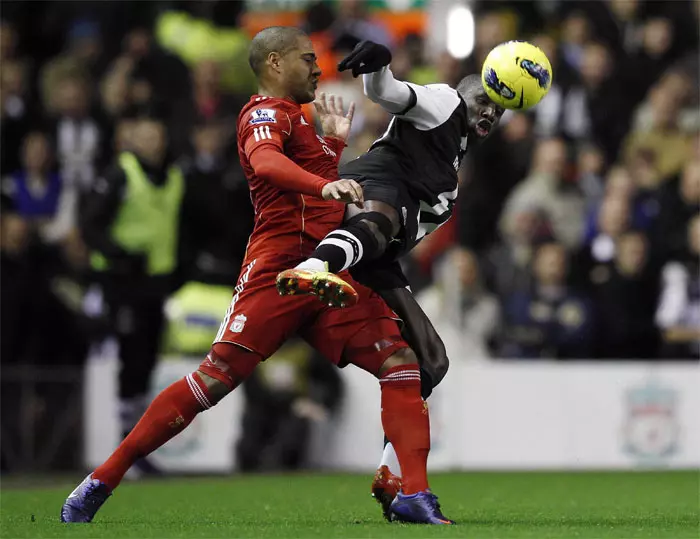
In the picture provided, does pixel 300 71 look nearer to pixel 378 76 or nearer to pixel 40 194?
pixel 378 76

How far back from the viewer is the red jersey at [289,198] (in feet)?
22.4

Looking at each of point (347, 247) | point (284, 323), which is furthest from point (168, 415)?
point (347, 247)

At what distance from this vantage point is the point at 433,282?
12.8m

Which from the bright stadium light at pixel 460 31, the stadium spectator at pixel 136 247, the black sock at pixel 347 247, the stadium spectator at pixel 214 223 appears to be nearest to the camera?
the black sock at pixel 347 247

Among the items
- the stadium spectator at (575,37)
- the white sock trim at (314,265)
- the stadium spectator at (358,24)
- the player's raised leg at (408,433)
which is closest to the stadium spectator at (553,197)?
the stadium spectator at (575,37)

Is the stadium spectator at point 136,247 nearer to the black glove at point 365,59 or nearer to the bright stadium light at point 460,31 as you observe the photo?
the bright stadium light at point 460,31

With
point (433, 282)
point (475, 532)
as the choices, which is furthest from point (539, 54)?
point (433, 282)

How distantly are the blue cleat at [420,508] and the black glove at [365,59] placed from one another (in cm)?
187

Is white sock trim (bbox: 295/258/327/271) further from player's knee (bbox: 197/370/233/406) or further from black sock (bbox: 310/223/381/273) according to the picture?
player's knee (bbox: 197/370/233/406)

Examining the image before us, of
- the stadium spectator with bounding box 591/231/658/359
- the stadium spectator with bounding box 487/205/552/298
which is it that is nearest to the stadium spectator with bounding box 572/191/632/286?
the stadium spectator with bounding box 591/231/658/359

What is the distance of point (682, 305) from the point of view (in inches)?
503

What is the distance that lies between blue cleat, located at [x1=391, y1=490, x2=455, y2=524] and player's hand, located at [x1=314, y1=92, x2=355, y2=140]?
1.79 meters

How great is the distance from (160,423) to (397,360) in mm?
1105

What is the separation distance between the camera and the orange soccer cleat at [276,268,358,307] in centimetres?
624
